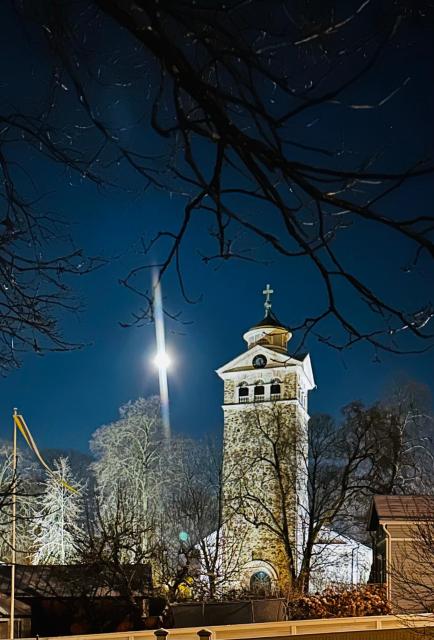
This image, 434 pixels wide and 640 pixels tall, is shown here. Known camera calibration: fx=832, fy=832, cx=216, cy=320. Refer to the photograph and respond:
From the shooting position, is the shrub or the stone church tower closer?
the shrub

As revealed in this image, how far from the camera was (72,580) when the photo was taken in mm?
20125

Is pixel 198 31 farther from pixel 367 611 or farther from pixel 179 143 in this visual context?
pixel 367 611

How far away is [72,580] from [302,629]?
675cm

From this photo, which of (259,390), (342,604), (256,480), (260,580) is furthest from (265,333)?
(342,604)

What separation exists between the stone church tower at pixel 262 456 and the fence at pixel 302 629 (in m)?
11.7

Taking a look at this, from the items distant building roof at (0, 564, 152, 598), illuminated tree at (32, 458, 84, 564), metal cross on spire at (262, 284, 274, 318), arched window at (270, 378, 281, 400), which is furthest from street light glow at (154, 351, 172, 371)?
metal cross on spire at (262, 284, 274, 318)

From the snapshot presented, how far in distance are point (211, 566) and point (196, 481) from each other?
1065cm

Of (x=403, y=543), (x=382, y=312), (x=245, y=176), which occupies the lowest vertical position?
(x=403, y=543)

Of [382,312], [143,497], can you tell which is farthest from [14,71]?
[143,497]

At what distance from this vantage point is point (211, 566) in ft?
85.0

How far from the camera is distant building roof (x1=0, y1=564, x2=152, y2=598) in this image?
19.8 m

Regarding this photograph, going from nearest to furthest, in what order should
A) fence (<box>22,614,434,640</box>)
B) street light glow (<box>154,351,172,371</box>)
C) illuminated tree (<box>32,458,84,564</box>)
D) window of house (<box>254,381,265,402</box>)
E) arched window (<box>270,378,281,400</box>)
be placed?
street light glow (<box>154,351,172,371</box>) → fence (<box>22,614,434,640</box>) → illuminated tree (<box>32,458,84,564</box>) → arched window (<box>270,378,281,400</box>) → window of house (<box>254,381,265,402</box>)

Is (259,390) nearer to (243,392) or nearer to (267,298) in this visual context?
(243,392)

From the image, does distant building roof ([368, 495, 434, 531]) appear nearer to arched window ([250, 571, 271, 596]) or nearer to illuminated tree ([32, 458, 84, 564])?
arched window ([250, 571, 271, 596])
